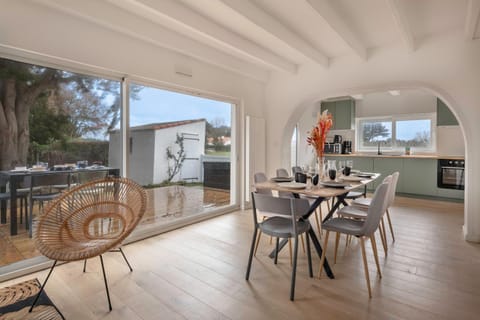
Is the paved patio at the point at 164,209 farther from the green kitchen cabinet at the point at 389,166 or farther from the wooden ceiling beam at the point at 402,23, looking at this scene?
the green kitchen cabinet at the point at 389,166

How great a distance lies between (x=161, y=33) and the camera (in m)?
3.08

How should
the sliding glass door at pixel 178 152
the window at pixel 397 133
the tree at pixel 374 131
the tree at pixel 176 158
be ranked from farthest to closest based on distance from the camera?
the tree at pixel 374 131 < the window at pixel 397 133 < the tree at pixel 176 158 < the sliding glass door at pixel 178 152

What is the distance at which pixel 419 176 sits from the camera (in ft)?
18.8

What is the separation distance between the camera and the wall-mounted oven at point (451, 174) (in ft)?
17.1

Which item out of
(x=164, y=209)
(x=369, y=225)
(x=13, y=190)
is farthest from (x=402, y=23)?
(x=13, y=190)

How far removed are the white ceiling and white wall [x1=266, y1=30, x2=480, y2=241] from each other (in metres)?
0.13

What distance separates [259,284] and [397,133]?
6.19 m

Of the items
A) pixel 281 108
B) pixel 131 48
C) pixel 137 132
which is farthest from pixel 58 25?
pixel 281 108

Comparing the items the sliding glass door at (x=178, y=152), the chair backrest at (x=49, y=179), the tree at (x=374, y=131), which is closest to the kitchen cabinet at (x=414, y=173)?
the tree at (x=374, y=131)

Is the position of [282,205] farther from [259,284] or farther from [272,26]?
[272,26]

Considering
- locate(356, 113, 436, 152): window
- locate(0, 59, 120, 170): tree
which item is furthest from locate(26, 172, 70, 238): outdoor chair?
locate(356, 113, 436, 152): window

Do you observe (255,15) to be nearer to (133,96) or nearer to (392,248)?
(133,96)

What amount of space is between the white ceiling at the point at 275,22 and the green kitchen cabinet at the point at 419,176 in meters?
3.10

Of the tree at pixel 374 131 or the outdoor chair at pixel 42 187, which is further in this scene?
the tree at pixel 374 131
